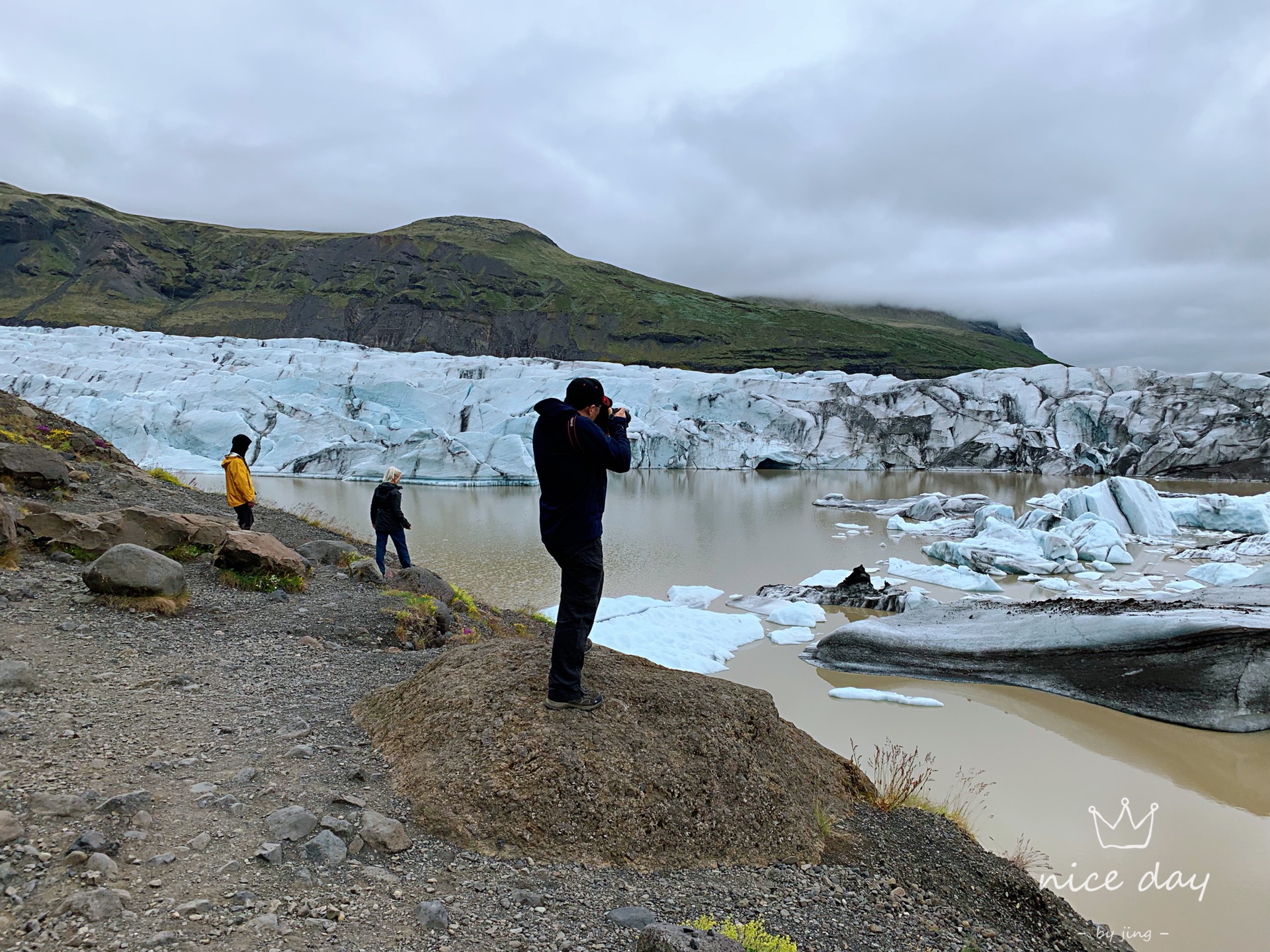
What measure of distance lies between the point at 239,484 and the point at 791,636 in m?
6.44

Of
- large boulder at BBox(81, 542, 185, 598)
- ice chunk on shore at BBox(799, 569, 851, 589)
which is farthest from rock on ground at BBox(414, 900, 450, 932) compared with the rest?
ice chunk on shore at BBox(799, 569, 851, 589)

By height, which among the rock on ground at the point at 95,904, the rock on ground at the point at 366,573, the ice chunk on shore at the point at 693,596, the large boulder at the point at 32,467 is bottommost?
the ice chunk on shore at the point at 693,596

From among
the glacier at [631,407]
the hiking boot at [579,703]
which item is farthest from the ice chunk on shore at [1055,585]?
the glacier at [631,407]

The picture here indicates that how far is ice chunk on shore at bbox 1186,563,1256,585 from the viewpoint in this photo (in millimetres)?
12414

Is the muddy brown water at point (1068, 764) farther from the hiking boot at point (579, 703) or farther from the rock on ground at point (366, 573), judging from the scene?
the rock on ground at point (366, 573)

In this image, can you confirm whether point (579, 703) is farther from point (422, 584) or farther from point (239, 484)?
point (239, 484)

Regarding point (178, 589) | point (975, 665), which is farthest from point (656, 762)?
point (975, 665)

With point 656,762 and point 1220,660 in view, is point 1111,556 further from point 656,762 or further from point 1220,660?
point 656,762

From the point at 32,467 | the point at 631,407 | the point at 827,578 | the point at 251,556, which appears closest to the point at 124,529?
the point at 251,556

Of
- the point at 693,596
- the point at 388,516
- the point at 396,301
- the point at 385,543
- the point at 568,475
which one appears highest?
the point at 396,301

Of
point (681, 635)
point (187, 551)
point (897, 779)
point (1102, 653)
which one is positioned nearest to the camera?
point (897, 779)

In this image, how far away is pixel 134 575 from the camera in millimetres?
4527

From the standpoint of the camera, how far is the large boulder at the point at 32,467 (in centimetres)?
680

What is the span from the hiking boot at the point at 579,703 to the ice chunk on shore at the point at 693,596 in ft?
24.3
